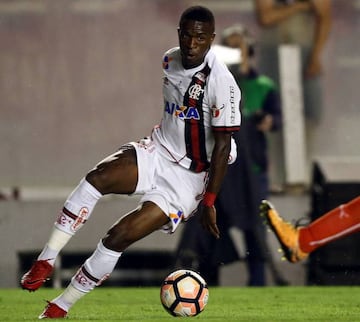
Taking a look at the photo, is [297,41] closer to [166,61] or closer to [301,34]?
[301,34]

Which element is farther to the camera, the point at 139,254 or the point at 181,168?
the point at 139,254

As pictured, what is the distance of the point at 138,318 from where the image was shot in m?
8.79

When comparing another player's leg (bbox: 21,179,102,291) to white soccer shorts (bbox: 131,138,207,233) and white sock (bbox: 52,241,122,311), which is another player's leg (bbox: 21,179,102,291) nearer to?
white sock (bbox: 52,241,122,311)

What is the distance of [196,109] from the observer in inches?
337

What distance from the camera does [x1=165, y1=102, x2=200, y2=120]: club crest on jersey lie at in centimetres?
858

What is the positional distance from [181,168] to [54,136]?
5002 millimetres

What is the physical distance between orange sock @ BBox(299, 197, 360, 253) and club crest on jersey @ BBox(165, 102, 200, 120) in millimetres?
1688

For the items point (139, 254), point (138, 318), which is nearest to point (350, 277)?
point (139, 254)

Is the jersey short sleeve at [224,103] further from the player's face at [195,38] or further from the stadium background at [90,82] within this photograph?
the stadium background at [90,82]

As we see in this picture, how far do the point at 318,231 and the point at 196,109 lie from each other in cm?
174

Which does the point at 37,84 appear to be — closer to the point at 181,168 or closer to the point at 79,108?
the point at 79,108

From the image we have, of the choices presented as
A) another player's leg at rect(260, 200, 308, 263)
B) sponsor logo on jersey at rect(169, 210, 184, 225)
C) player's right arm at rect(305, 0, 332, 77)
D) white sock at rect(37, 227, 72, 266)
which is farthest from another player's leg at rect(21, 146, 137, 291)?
player's right arm at rect(305, 0, 332, 77)

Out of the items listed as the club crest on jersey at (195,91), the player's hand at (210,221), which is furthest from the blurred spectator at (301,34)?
the player's hand at (210,221)

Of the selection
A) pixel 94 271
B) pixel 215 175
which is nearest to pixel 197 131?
pixel 215 175
